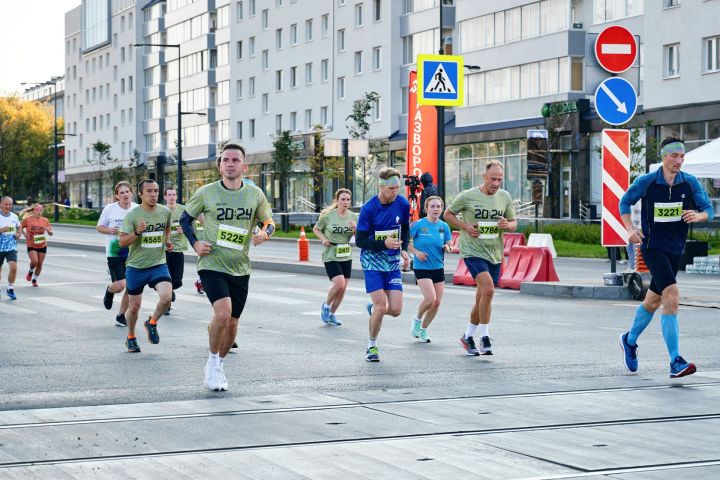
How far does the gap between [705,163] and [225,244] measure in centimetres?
1747

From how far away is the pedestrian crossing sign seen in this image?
1034 inches

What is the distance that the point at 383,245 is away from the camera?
39.0 ft

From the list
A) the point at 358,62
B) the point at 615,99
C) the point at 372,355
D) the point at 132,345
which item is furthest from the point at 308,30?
the point at 372,355

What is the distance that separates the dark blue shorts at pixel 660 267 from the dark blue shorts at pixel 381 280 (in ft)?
8.38

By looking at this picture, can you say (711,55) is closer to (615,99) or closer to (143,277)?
(615,99)

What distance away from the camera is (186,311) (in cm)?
1834

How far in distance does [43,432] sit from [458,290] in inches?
620

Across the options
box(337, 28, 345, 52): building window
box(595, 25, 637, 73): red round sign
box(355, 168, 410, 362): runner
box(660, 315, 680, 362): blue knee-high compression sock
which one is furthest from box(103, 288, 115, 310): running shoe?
box(337, 28, 345, 52): building window

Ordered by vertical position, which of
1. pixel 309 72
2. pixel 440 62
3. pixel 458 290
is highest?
pixel 309 72

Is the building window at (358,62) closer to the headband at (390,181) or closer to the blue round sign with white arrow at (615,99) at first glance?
the blue round sign with white arrow at (615,99)

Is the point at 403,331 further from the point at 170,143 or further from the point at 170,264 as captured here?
the point at 170,143

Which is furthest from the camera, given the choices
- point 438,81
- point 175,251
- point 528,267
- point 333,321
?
point 438,81

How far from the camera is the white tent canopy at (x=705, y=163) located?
2520 cm

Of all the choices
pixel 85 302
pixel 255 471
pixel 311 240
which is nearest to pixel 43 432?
pixel 255 471
